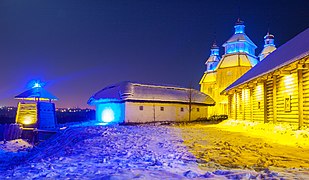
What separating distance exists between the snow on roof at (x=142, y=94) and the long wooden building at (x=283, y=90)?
1013 centimetres

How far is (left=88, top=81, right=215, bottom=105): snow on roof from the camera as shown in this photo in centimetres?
2970

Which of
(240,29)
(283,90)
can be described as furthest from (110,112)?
(240,29)

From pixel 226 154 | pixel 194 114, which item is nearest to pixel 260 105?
pixel 226 154

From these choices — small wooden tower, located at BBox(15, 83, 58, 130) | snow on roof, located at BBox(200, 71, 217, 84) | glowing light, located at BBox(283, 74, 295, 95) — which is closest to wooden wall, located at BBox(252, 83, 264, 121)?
glowing light, located at BBox(283, 74, 295, 95)

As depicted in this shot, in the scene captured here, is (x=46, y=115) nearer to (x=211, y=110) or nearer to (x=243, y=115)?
(x=243, y=115)

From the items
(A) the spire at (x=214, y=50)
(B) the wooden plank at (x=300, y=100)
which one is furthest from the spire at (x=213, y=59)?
(B) the wooden plank at (x=300, y=100)

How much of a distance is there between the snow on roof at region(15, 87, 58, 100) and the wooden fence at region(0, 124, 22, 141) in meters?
6.82

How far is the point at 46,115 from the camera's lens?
1076 inches

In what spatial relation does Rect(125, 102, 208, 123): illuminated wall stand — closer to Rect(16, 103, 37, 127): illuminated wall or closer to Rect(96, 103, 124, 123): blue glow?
Rect(96, 103, 124, 123): blue glow

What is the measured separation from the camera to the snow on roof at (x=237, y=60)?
156 feet

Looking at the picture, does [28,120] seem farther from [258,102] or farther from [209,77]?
[209,77]

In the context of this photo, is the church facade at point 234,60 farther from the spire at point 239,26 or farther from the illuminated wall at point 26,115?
the illuminated wall at point 26,115

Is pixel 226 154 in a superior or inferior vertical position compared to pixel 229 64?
inferior

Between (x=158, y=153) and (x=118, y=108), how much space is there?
21.5 metres
